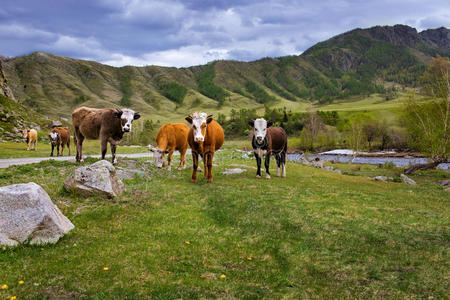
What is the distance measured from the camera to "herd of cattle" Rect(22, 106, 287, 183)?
1633cm

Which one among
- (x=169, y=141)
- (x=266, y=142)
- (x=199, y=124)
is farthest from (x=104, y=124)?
(x=266, y=142)

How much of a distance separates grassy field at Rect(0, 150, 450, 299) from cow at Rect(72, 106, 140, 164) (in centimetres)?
462

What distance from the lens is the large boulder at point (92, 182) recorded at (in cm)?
1132

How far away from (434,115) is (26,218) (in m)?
48.5

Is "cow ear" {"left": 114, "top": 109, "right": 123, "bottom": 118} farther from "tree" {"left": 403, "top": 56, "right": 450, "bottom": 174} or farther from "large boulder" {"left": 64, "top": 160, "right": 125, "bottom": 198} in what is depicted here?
"tree" {"left": 403, "top": 56, "right": 450, "bottom": 174}

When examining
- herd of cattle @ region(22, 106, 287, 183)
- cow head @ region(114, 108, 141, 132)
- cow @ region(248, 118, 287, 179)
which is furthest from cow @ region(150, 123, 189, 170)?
cow @ region(248, 118, 287, 179)

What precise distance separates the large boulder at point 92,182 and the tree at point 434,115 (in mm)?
41219

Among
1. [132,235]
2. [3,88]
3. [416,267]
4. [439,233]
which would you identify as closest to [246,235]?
[132,235]

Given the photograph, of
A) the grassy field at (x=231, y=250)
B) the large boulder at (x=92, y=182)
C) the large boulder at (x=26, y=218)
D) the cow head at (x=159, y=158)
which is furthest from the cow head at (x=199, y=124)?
the large boulder at (x=26, y=218)

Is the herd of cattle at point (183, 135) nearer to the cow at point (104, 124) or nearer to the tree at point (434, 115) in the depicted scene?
the cow at point (104, 124)

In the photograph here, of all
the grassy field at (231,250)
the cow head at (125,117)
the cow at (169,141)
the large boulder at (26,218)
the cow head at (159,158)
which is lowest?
the grassy field at (231,250)

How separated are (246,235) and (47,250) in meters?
5.71

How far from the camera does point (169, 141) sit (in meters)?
19.9

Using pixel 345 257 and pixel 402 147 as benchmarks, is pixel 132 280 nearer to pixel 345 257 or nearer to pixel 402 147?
pixel 345 257
